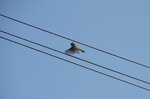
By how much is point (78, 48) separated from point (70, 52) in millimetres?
563

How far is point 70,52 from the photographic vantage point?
1348 cm

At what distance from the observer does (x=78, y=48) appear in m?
14.0
